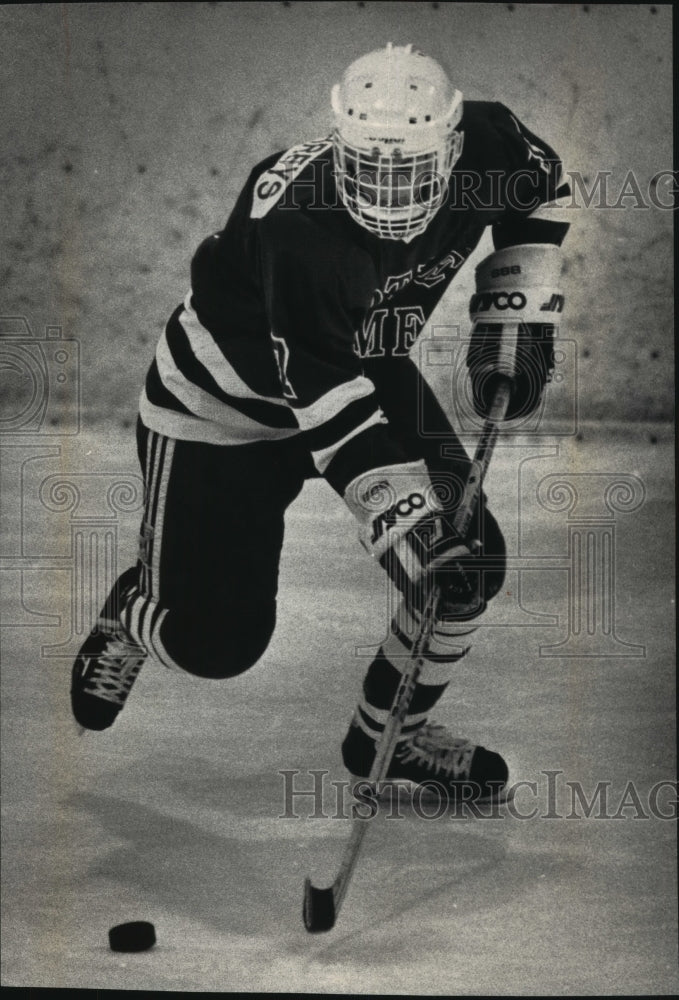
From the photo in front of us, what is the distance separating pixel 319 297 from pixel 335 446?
0.26 metres

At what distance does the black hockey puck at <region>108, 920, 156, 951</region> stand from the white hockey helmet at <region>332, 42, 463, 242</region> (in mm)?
1334

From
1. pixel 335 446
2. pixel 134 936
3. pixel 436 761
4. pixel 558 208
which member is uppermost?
pixel 558 208

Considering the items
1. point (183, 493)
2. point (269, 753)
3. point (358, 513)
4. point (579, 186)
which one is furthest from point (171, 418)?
point (579, 186)

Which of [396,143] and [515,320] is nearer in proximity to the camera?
[396,143]

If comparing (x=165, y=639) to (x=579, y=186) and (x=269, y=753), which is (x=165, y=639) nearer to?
(x=269, y=753)

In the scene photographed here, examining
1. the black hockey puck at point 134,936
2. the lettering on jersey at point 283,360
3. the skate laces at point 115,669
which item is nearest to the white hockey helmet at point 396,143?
the lettering on jersey at point 283,360

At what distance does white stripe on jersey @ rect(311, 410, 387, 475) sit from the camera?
222 cm

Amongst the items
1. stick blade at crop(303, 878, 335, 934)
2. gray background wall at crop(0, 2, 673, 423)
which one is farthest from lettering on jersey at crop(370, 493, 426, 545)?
stick blade at crop(303, 878, 335, 934)

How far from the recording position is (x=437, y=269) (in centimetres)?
231

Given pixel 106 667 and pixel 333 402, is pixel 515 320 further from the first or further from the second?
pixel 106 667

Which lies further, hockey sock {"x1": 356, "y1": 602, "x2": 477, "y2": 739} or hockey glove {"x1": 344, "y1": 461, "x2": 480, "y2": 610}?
hockey sock {"x1": 356, "y1": 602, "x2": 477, "y2": 739}

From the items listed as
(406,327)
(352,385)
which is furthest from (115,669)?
(406,327)

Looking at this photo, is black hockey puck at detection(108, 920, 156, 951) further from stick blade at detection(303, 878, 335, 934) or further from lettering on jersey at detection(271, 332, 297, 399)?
lettering on jersey at detection(271, 332, 297, 399)

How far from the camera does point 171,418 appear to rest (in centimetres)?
236
